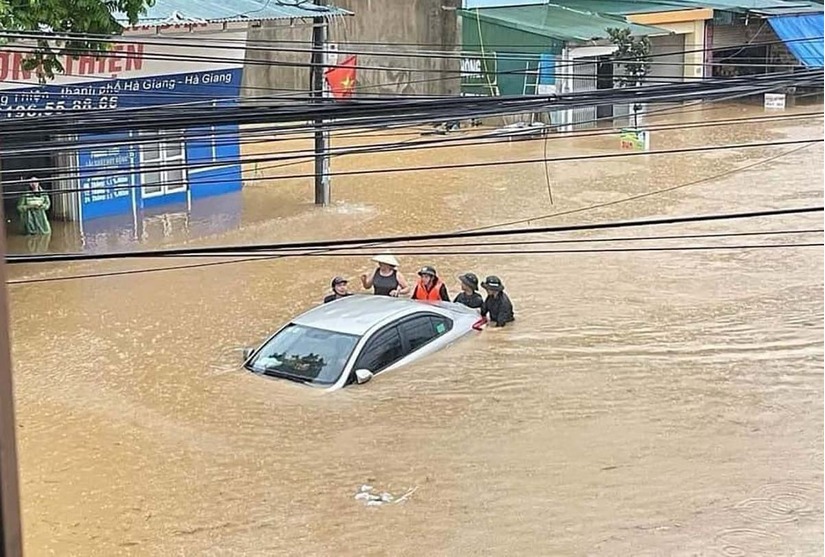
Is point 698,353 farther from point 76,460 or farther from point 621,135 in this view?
point 621,135

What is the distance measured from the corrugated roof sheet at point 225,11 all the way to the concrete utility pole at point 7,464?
1519 centimetres

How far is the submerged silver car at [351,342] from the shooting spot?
9.73 meters

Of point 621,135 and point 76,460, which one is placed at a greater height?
point 621,135

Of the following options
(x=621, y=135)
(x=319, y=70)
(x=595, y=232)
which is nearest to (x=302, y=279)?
(x=595, y=232)

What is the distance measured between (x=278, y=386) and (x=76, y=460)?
183cm

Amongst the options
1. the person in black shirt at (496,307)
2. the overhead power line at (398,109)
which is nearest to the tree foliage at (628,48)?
the person in black shirt at (496,307)

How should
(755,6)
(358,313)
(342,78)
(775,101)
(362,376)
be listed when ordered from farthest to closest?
(755,6)
(775,101)
(342,78)
(358,313)
(362,376)

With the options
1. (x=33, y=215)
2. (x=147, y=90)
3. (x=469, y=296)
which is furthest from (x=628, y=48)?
(x=469, y=296)

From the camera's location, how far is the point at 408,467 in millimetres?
8508

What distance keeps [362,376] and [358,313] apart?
28.1 inches

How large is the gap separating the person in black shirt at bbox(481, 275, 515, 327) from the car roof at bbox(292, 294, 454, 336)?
0.77 m

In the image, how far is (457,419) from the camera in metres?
9.45

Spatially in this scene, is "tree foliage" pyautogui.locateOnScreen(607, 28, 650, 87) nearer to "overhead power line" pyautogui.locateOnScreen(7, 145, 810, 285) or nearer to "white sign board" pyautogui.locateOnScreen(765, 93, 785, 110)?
"overhead power line" pyautogui.locateOnScreen(7, 145, 810, 285)

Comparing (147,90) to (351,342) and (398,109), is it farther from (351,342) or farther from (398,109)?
(398,109)
